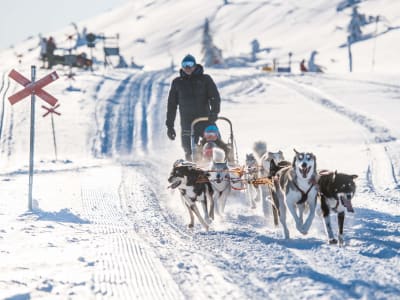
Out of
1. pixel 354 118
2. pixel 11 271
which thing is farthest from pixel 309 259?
pixel 354 118

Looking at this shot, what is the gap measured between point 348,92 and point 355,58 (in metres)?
50.0

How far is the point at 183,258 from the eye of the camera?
6109 millimetres

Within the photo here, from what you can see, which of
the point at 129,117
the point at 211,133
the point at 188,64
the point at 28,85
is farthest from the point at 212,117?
the point at 129,117

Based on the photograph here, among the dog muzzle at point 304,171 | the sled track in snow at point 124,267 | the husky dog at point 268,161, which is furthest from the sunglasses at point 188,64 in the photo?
the dog muzzle at point 304,171

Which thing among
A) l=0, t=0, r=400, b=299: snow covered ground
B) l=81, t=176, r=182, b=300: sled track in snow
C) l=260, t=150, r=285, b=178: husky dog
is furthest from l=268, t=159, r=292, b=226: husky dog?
l=81, t=176, r=182, b=300: sled track in snow

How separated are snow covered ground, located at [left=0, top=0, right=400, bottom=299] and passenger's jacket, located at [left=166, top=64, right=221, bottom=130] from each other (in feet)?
4.47

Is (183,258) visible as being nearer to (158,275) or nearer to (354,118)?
(158,275)

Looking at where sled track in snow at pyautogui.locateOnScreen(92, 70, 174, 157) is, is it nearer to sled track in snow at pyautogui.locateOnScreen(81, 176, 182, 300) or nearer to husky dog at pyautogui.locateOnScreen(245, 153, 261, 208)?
husky dog at pyautogui.locateOnScreen(245, 153, 261, 208)

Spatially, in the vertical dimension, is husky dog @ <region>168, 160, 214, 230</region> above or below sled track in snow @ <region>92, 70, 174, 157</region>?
below

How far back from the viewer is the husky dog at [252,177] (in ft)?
28.8

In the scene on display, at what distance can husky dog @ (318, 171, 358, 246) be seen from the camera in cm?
637

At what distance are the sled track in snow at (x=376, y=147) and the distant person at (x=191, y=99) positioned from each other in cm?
293

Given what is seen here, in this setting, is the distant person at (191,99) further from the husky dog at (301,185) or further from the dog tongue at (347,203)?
the dog tongue at (347,203)

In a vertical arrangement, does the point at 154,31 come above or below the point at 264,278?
above
